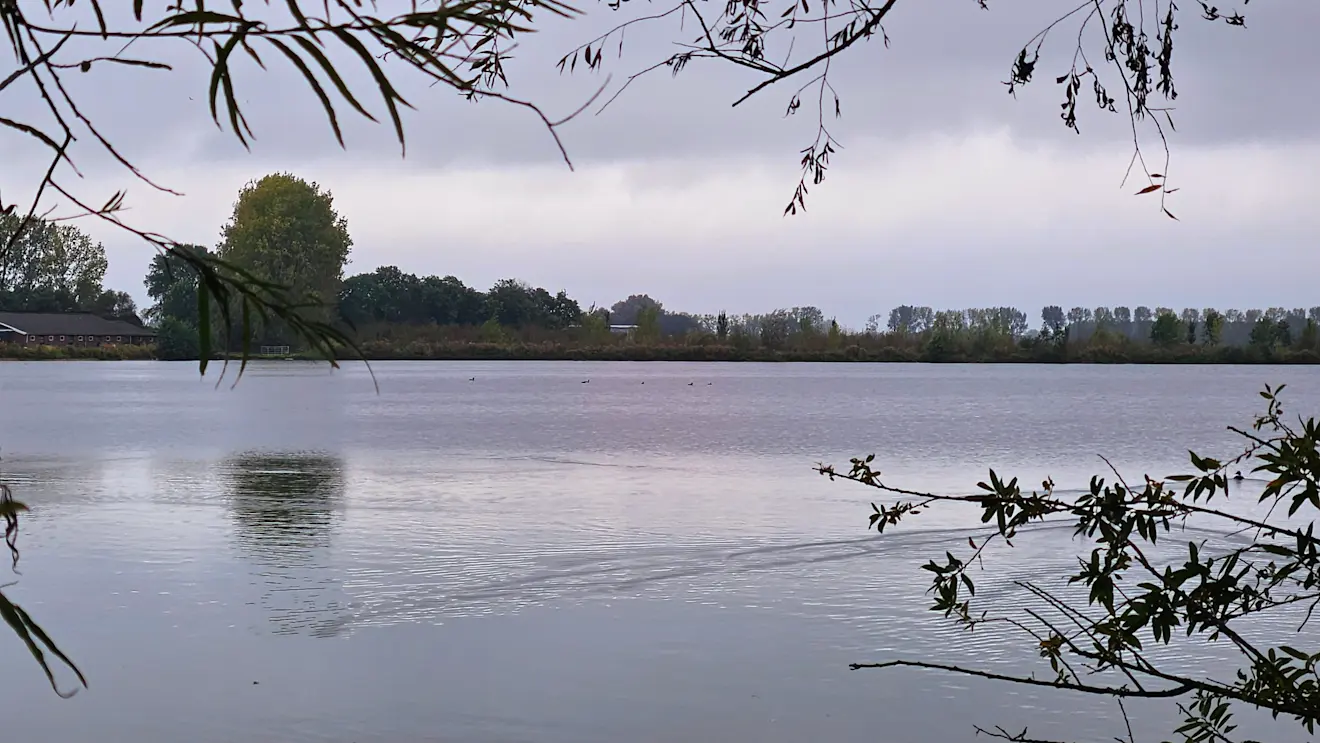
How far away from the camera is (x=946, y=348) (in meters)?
95.7

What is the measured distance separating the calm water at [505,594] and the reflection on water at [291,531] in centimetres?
4

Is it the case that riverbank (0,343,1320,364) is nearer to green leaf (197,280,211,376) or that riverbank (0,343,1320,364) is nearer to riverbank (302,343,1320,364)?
riverbank (302,343,1320,364)

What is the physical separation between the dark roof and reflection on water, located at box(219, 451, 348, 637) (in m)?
86.4

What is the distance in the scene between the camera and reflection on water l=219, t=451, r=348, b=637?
28.4 ft

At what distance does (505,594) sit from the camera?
919cm

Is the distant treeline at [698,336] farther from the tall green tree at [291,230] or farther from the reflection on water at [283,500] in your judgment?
the reflection on water at [283,500]

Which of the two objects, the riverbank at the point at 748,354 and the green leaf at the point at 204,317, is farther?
the riverbank at the point at 748,354

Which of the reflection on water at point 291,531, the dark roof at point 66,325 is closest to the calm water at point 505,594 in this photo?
the reflection on water at point 291,531

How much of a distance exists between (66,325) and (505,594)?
335 ft

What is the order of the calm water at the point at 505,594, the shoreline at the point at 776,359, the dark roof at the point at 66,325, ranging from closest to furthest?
the calm water at the point at 505,594 → the shoreline at the point at 776,359 → the dark roof at the point at 66,325

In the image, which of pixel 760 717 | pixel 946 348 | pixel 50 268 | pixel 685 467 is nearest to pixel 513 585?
pixel 760 717

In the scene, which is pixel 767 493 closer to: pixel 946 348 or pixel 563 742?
pixel 563 742

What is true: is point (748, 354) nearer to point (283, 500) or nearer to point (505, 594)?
point (283, 500)

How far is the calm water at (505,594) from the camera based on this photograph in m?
6.55
